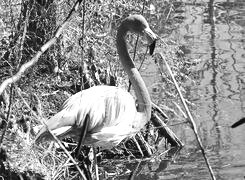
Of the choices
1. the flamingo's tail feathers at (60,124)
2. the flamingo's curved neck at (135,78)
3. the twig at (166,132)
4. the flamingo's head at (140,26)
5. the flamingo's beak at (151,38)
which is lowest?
the twig at (166,132)

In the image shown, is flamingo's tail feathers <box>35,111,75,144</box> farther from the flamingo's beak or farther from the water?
the water

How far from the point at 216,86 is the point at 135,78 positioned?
297cm

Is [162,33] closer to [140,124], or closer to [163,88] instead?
[163,88]

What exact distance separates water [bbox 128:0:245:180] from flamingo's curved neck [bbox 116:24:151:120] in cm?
79

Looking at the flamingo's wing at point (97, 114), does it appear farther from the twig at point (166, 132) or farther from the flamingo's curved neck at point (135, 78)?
the twig at point (166, 132)

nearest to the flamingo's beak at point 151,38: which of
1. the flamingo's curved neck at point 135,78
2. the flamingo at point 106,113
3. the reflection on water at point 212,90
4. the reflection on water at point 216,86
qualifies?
the flamingo at point 106,113

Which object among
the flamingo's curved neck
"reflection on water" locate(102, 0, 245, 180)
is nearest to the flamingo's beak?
the flamingo's curved neck

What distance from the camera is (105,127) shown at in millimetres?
6254

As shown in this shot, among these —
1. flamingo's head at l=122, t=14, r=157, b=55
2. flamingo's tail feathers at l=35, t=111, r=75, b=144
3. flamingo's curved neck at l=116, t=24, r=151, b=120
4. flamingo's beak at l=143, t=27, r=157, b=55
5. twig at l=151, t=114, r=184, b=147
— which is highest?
flamingo's head at l=122, t=14, r=157, b=55

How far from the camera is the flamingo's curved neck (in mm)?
6574

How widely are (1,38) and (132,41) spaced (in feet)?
6.09

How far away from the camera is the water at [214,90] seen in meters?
7.01

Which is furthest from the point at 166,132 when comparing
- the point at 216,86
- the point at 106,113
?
the point at 216,86

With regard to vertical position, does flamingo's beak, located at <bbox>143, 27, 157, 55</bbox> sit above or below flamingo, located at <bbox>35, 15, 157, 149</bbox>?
above
